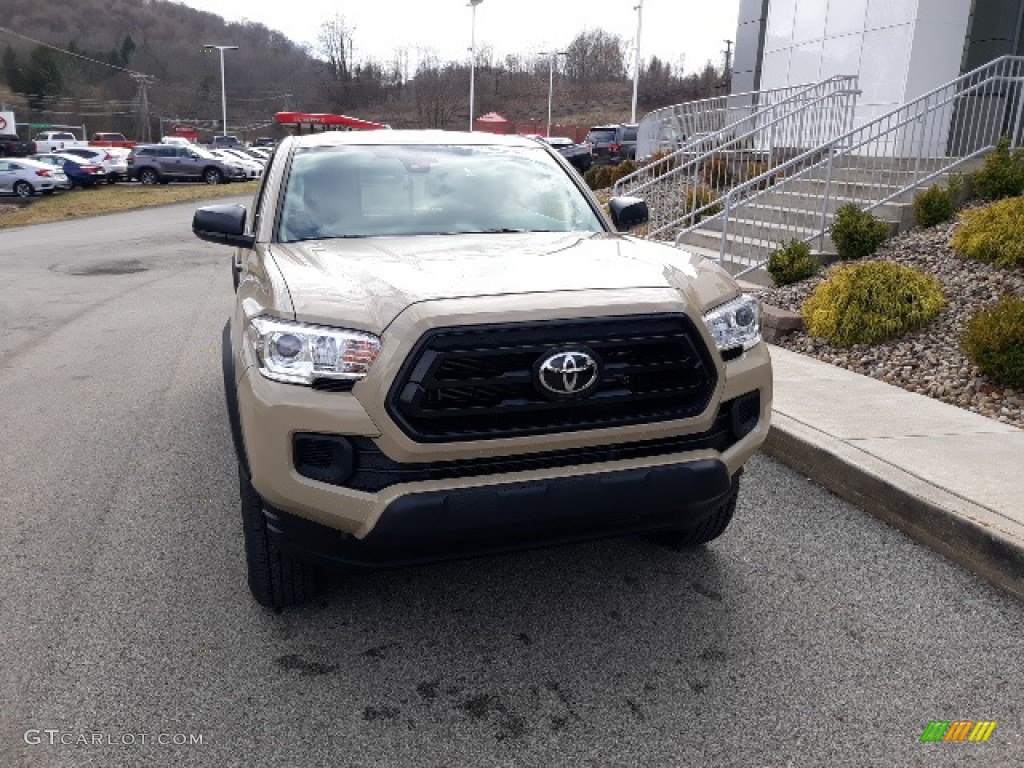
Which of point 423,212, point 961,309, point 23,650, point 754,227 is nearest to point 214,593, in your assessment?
point 23,650

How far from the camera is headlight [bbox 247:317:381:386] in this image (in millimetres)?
2646

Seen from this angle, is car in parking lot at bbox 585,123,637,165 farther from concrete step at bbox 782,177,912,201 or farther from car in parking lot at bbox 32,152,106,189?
concrete step at bbox 782,177,912,201

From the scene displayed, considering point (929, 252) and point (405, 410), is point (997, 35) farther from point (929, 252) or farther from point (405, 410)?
point (405, 410)

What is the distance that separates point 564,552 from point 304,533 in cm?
146

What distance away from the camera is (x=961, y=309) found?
7086 millimetres

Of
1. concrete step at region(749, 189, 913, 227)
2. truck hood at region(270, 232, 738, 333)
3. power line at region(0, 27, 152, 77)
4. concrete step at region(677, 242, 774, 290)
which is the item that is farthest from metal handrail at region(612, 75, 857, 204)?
power line at region(0, 27, 152, 77)

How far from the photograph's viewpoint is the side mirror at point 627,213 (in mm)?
4562

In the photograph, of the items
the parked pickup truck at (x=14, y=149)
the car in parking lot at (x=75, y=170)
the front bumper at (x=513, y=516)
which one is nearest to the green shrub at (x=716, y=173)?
the front bumper at (x=513, y=516)

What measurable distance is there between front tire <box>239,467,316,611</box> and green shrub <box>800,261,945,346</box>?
5445mm

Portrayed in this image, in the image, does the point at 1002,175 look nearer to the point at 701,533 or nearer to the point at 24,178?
the point at 701,533

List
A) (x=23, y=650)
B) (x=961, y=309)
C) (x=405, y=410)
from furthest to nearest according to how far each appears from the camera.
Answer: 1. (x=961, y=309)
2. (x=23, y=650)
3. (x=405, y=410)

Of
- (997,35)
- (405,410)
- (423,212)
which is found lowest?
(405,410)

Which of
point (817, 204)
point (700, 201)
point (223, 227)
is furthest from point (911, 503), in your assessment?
point (700, 201)

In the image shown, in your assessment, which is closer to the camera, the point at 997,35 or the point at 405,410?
the point at 405,410
